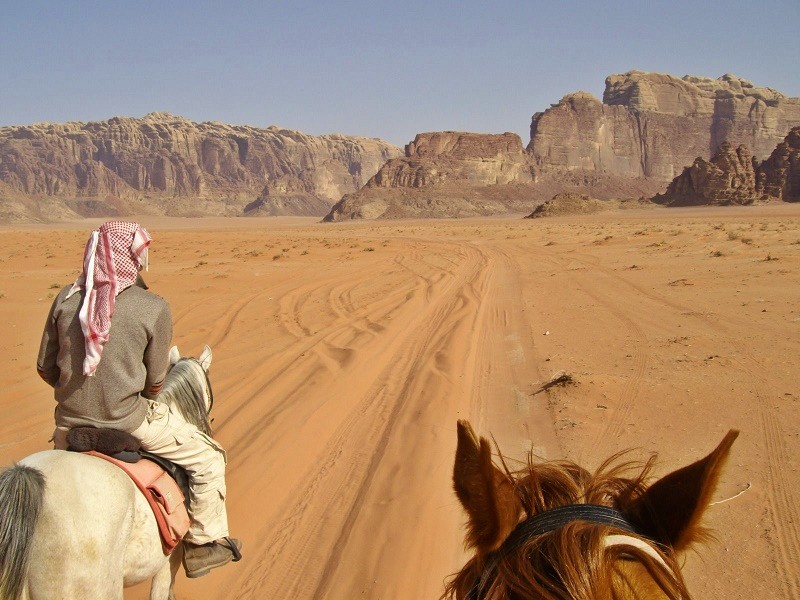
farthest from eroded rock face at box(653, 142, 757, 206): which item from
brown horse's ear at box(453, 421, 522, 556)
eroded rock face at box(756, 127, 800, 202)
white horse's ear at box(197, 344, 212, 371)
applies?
brown horse's ear at box(453, 421, 522, 556)

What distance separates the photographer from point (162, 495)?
10.5 ft

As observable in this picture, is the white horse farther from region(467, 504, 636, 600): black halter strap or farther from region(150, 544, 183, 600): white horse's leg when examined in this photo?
region(467, 504, 636, 600): black halter strap

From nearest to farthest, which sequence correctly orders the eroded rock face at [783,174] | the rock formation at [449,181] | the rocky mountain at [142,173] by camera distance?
1. the eroded rock face at [783,174]
2. the rock formation at [449,181]
3. the rocky mountain at [142,173]

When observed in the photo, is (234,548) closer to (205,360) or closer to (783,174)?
(205,360)

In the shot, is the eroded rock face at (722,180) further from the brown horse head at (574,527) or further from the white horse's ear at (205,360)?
the brown horse head at (574,527)

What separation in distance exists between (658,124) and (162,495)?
187425 mm

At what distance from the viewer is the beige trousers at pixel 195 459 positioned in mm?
3277

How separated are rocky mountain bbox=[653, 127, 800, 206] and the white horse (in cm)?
8977

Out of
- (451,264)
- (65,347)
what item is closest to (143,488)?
(65,347)

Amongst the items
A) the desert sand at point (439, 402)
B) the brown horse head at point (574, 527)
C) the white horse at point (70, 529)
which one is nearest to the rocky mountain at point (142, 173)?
the desert sand at point (439, 402)

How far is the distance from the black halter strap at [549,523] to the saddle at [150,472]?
2.18m

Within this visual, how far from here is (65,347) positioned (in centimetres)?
293

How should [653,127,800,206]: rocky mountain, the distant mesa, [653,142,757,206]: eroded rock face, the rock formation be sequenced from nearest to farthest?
[653,142,757,206]: eroded rock face < [653,127,800,206]: rocky mountain < the rock formation < the distant mesa

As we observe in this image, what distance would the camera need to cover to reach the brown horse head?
1337 millimetres
